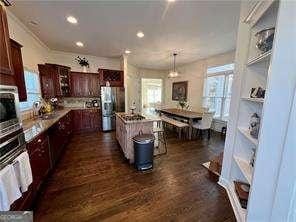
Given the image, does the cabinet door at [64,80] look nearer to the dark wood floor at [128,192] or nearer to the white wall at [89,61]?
the white wall at [89,61]

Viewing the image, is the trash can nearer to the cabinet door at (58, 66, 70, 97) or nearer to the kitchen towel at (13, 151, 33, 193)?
the kitchen towel at (13, 151, 33, 193)

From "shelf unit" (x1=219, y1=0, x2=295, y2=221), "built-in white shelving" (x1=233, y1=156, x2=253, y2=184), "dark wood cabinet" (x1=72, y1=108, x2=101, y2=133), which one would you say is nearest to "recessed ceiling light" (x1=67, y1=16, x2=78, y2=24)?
"shelf unit" (x1=219, y1=0, x2=295, y2=221)

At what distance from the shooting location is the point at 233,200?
6.26 ft

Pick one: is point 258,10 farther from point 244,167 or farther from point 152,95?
point 152,95

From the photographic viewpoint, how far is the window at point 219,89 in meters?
4.91

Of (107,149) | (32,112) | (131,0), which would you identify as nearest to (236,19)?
(131,0)

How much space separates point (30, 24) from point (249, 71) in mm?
4081

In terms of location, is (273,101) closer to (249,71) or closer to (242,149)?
(249,71)

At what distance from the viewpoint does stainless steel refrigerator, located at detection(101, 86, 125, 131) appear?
5.05 meters

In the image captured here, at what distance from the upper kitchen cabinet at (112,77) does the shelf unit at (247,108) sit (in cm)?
410

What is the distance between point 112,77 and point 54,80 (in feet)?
6.03

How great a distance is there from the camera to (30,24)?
292 cm

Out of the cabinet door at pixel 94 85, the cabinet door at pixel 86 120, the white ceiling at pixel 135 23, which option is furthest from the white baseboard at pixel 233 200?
the cabinet door at pixel 94 85

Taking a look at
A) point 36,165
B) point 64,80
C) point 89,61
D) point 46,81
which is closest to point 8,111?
point 36,165
